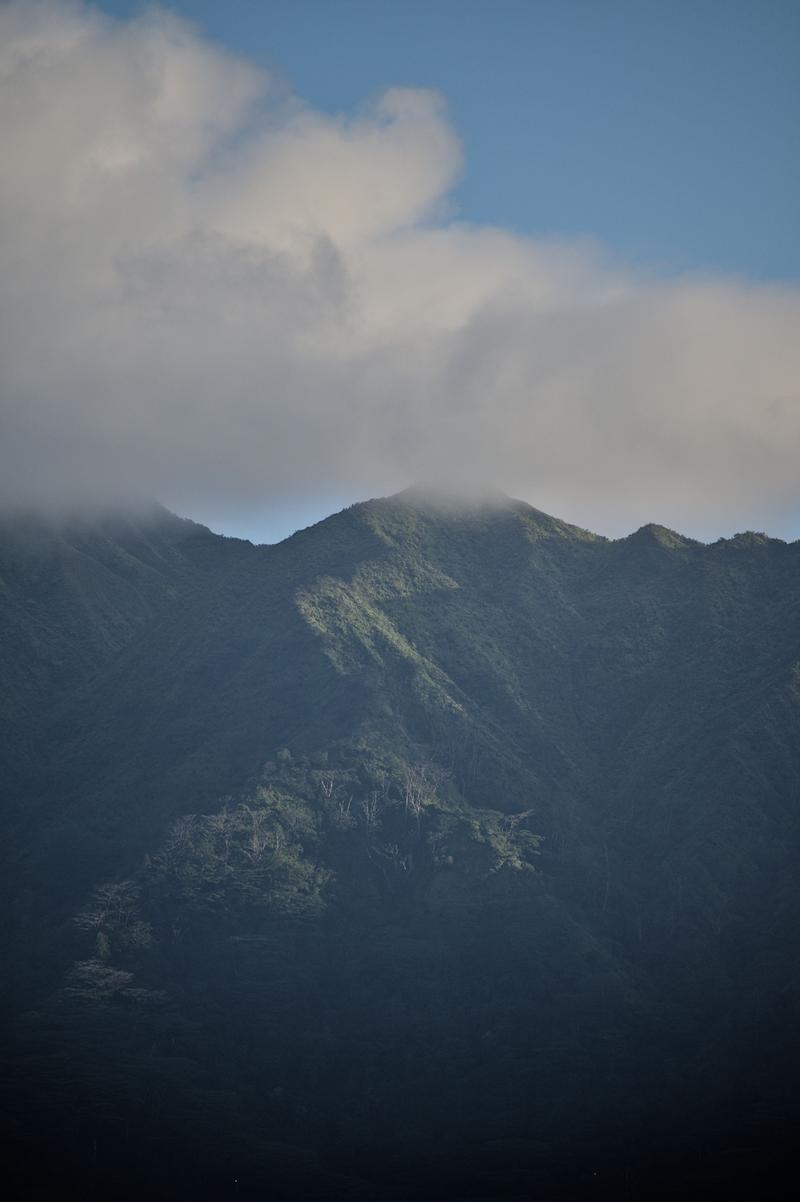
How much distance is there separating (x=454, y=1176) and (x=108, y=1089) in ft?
131

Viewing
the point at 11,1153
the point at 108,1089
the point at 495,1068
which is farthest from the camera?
the point at 495,1068

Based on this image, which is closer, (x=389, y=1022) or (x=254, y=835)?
(x=389, y=1022)

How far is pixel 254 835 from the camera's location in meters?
196

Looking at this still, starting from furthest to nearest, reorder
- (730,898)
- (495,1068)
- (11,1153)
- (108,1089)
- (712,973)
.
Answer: (730,898) → (712,973) → (495,1068) → (108,1089) → (11,1153)

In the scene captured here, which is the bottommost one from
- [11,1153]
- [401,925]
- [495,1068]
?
[11,1153]

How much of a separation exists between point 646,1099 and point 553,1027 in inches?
643

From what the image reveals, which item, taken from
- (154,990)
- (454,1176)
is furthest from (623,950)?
(154,990)

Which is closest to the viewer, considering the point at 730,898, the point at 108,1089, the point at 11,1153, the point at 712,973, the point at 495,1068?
the point at 11,1153

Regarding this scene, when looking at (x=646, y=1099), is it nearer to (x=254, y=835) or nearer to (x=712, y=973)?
(x=712, y=973)

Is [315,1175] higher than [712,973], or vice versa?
[712,973]

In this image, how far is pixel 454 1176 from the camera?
144250 mm

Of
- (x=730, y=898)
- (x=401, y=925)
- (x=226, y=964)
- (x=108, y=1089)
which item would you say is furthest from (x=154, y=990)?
(x=730, y=898)

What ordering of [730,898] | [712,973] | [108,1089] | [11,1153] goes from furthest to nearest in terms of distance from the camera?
[730,898], [712,973], [108,1089], [11,1153]

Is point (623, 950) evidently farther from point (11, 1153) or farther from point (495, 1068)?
point (11, 1153)
